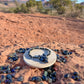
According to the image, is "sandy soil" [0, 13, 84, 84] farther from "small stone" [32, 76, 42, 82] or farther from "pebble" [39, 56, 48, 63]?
"pebble" [39, 56, 48, 63]

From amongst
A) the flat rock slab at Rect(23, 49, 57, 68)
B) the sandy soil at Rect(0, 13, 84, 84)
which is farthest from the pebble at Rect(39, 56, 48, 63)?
the sandy soil at Rect(0, 13, 84, 84)

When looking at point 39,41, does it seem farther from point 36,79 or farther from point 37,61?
point 36,79

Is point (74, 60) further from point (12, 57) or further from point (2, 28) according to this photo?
point (2, 28)

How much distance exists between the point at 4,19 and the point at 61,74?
5.69 meters

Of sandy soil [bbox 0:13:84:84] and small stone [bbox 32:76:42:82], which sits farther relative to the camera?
sandy soil [bbox 0:13:84:84]

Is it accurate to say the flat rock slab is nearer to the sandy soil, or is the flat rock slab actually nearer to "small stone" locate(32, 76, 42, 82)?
the sandy soil

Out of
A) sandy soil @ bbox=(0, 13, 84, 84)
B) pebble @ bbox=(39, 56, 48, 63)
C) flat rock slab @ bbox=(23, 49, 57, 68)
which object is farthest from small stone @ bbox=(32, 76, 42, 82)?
pebble @ bbox=(39, 56, 48, 63)

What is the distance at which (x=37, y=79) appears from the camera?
2.55 m

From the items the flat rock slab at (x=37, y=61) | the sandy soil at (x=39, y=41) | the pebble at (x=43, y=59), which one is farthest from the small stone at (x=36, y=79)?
the pebble at (x=43, y=59)

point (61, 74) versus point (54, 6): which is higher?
point (54, 6)

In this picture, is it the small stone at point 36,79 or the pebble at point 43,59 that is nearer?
the small stone at point 36,79

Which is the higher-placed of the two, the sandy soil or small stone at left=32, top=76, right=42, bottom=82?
the sandy soil

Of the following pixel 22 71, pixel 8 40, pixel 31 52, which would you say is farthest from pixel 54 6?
pixel 22 71

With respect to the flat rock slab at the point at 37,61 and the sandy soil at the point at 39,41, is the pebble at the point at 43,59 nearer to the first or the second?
the flat rock slab at the point at 37,61
